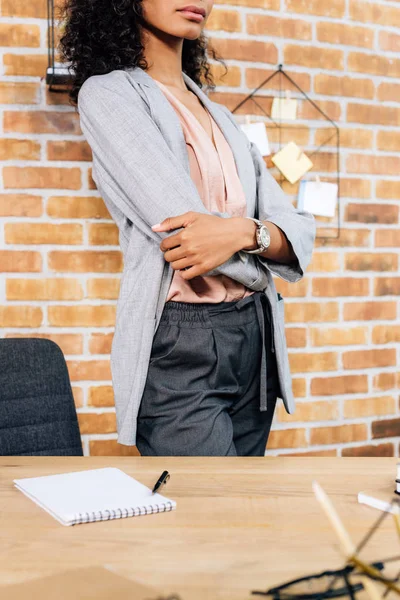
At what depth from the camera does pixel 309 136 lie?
2332 millimetres

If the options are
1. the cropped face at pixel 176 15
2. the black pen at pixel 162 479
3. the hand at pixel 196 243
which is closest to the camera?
the black pen at pixel 162 479

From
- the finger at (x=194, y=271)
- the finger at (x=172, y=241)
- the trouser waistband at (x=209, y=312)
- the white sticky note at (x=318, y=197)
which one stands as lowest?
the trouser waistband at (x=209, y=312)

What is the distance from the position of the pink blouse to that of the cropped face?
0.13 meters

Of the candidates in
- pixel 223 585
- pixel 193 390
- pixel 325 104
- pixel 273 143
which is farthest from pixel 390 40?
pixel 223 585

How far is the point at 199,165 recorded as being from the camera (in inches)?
61.2

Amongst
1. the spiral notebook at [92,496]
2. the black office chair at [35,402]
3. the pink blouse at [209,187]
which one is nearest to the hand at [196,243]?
the pink blouse at [209,187]

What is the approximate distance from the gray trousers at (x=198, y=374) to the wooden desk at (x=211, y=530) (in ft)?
1.18

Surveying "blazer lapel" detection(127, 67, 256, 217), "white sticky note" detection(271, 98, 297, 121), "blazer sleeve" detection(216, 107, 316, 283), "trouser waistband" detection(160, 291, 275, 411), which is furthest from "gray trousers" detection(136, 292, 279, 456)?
"white sticky note" detection(271, 98, 297, 121)

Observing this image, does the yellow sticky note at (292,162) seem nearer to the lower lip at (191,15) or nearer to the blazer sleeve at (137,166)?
the lower lip at (191,15)

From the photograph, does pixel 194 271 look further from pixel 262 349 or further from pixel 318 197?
pixel 318 197

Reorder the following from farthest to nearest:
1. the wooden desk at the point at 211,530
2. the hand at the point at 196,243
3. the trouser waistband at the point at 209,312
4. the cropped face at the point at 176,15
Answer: the cropped face at the point at 176,15 → the trouser waistband at the point at 209,312 → the hand at the point at 196,243 → the wooden desk at the point at 211,530

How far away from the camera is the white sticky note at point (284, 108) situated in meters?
2.29

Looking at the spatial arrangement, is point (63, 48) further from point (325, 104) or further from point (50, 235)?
point (325, 104)

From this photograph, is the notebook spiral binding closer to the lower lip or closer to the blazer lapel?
the blazer lapel
